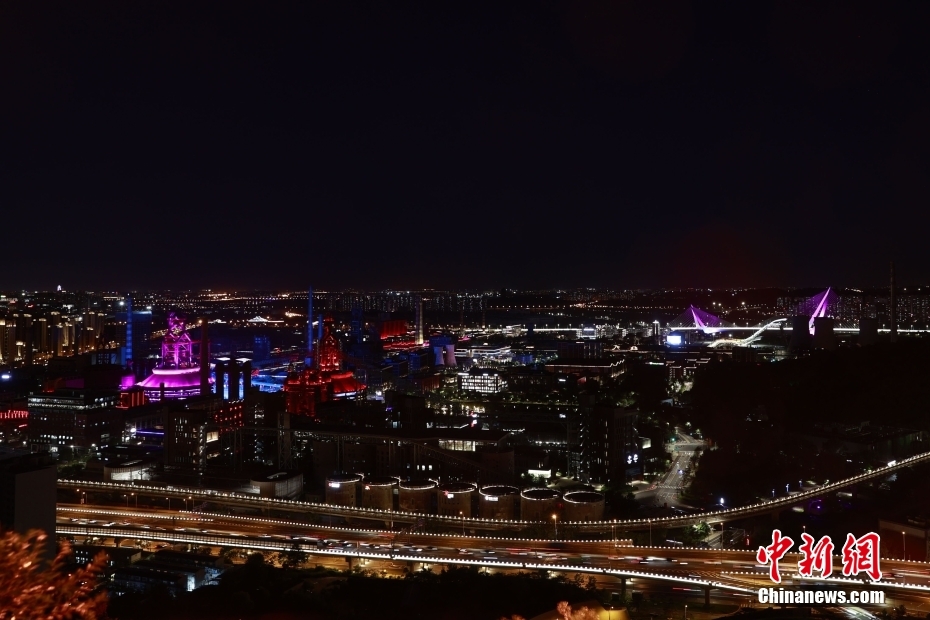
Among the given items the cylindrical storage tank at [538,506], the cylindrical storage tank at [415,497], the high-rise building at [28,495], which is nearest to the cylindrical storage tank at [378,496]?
the cylindrical storage tank at [415,497]

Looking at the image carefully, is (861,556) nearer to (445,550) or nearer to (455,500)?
(445,550)

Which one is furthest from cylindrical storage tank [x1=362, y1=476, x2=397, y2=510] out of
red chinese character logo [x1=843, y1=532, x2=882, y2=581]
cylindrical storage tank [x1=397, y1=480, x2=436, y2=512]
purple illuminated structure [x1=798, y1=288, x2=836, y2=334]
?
purple illuminated structure [x1=798, y1=288, x2=836, y2=334]

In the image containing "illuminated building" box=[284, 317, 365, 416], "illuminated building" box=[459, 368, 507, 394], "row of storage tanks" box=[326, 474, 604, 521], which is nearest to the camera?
"row of storage tanks" box=[326, 474, 604, 521]

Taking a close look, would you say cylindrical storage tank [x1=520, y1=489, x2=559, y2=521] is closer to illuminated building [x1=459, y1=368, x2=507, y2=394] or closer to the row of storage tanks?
the row of storage tanks

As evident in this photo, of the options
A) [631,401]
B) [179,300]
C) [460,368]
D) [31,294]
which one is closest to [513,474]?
[631,401]

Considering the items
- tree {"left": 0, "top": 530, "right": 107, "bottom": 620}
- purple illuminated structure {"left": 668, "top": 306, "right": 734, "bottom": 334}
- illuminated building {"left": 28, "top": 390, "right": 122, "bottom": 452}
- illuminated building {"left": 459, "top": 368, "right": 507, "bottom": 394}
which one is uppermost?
purple illuminated structure {"left": 668, "top": 306, "right": 734, "bottom": 334}

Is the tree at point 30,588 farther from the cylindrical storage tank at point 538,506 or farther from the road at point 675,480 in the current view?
the road at point 675,480

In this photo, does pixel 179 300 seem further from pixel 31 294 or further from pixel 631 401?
pixel 631 401
